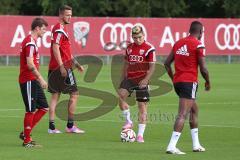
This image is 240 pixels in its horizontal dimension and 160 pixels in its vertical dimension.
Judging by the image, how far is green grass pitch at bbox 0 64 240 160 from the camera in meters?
14.1

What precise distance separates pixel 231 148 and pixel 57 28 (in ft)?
15.1

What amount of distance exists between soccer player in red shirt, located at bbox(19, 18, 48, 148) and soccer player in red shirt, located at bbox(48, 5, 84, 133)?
200cm

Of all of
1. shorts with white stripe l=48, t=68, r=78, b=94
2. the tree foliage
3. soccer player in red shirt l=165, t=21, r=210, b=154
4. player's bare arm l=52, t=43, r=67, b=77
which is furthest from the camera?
the tree foliage

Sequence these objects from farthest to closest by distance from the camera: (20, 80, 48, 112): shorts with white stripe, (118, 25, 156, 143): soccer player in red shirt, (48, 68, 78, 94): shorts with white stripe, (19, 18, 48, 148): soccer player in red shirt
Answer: (48, 68, 78, 94): shorts with white stripe
(118, 25, 156, 143): soccer player in red shirt
(20, 80, 48, 112): shorts with white stripe
(19, 18, 48, 148): soccer player in red shirt

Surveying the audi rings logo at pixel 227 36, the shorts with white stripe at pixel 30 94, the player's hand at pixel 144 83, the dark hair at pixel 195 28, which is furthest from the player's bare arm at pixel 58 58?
the audi rings logo at pixel 227 36

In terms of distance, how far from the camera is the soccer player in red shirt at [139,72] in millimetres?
16266

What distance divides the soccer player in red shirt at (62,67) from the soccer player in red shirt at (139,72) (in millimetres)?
1209

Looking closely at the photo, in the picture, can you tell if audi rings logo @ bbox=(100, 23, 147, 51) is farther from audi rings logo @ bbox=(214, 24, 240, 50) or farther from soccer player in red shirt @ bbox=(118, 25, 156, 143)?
soccer player in red shirt @ bbox=(118, 25, 156, 143)

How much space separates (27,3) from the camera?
5938 centimetres

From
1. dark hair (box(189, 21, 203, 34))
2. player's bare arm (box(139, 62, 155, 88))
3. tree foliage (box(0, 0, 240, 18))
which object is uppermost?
tree foliage (box(0, 0, 240, 18))

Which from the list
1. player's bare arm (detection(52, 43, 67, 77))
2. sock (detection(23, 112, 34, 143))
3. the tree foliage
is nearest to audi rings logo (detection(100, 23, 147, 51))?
the tree foliage

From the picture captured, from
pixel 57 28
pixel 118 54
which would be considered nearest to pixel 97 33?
pixel 118 54

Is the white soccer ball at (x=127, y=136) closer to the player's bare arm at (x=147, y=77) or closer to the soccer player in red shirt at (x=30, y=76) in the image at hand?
the player's bare arm at (x=147, y=77)

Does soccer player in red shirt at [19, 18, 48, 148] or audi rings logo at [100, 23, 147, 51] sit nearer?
soccer player in red shirt at [19, 18, 48, 148]
